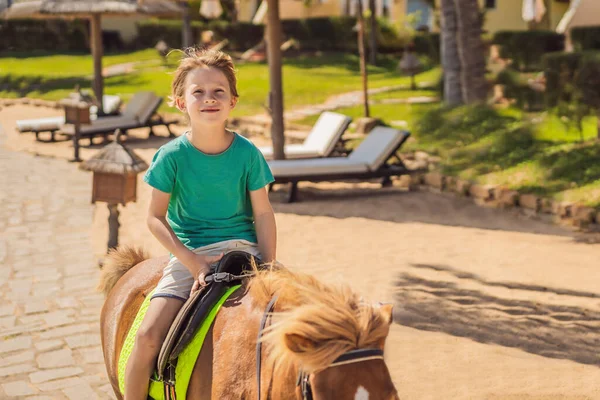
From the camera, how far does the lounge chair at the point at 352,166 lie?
40.0 feet

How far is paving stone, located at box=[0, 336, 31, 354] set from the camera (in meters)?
6.27

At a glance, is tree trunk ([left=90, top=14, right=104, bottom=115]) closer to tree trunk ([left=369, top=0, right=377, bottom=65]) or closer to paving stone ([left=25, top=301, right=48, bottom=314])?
paving stone ([left=25, top=301, right=48, bottom=314])

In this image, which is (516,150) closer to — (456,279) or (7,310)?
(456,279)

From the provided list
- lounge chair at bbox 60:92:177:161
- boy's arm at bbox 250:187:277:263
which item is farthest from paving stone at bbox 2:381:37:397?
lounge chair at bbox 60:92:177:161

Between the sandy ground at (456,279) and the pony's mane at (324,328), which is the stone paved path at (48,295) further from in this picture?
the pony's mane at (324,328)

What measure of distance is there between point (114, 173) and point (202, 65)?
5487 mm

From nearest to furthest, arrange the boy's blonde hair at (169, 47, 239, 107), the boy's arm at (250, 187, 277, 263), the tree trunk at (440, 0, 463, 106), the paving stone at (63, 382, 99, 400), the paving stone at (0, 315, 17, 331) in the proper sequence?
the boy's blonde hair at (169, 47, 239, 107)
the boy's arm at (250, 187, 277, 263)
the paving stone at (63, 382, 99, 400)
the paving stone at (0, 315, 17, 331)
the tree trunk at (440, 0, 463, 106)

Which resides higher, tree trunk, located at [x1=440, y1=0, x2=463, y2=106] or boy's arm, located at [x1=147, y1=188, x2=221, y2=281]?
tree trunk, located at [x1=440, y1=0, x2=463, y2=106]

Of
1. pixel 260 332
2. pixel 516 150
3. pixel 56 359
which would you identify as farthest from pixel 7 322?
pixel 516 150

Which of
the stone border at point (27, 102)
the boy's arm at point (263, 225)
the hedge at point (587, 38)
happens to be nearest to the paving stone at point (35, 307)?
the boy's arm at point (263, 225)

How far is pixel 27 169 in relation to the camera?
49.7 feet

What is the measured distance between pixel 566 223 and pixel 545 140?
147 inches

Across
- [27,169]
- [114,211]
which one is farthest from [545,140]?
[27,169]

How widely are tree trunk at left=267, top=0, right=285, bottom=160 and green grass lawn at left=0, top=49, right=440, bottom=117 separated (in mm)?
7450
